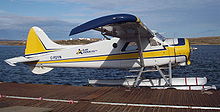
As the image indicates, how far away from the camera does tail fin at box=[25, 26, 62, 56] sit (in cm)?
1142

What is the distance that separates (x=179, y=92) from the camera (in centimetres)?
771

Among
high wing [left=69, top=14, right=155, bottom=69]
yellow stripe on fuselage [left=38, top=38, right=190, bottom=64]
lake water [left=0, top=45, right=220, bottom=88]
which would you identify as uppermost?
high wing [left=69, top=14, right=155, bottom=69]

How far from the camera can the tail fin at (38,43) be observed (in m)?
11.4

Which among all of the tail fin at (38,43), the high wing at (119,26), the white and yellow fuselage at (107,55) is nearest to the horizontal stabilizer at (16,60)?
the white and yellow fuselage at (107,55)

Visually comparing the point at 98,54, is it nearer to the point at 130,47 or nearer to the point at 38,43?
the point at 130,47

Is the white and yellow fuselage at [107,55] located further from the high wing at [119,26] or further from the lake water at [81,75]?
the lake water at [81,75]

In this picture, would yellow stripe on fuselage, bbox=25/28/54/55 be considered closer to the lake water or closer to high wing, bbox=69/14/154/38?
high wing, bbox=69/14/154/38

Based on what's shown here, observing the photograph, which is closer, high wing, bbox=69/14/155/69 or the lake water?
high wing, bbox=69/14/155/69

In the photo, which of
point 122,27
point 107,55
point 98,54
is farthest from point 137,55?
point 122,27

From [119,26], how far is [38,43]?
509 centimetres

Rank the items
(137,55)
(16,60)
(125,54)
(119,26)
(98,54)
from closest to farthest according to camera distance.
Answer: (119,26), (137,55), (125,54), (98,54), (16,60)

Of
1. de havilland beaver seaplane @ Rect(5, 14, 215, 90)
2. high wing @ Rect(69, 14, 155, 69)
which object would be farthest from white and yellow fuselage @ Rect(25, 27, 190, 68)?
high wing @ Rect(69, 14, 155, 69)

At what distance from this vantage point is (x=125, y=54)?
32.6 feet

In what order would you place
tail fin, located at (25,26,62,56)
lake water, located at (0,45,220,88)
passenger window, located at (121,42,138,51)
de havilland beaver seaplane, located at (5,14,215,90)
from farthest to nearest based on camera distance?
lake water, located at (0,45,220,88)
tail fin, located at (25,26,62,56)
passenger window, located at (121,42,138,51)
de havilland beaver seaplane, located at (5,14,215,90)
